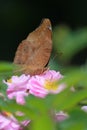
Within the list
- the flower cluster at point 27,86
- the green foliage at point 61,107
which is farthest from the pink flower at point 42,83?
the green foliage at point 61,107

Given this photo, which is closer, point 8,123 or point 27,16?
point 8,123

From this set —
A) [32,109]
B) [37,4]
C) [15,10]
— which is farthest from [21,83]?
[37,4]

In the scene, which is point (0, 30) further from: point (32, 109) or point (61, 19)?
point (32, 109)

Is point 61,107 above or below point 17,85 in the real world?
below

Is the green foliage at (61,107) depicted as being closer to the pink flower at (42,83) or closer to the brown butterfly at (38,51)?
the pink flower at (42,83)

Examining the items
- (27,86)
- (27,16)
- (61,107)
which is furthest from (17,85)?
(27,16)

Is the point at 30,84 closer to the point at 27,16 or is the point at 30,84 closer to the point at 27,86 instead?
the point at 27,86
